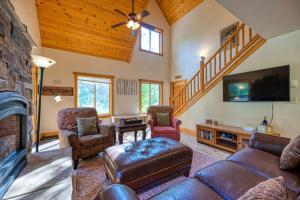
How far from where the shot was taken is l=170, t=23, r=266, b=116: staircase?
3284 mm

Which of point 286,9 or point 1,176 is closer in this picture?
point 1,176

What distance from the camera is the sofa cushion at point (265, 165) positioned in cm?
125

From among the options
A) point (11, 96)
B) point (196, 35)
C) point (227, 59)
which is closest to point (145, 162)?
point (11, 96)

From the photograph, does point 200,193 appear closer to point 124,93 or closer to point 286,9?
point 286,9

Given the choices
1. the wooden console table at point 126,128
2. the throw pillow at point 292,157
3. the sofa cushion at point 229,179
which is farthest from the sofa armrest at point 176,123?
the throw pillow at point 292,157

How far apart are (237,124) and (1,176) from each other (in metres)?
4.12

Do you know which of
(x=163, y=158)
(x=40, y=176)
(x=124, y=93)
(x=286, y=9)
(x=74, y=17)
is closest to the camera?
(x=40, y=176)

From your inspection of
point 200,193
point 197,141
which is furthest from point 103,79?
point 200,193

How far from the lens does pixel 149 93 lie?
6.54 m

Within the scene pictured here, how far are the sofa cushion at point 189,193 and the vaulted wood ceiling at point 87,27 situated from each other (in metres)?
5.18

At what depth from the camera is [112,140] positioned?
9.39ft

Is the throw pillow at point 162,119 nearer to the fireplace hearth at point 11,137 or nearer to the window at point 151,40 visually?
the fireplace hearth at point 11,137

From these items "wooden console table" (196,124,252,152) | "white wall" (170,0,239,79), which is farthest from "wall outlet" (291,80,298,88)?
"white wall" (170,0,239,79)

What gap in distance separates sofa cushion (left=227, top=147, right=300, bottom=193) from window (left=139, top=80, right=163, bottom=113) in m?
4.82
